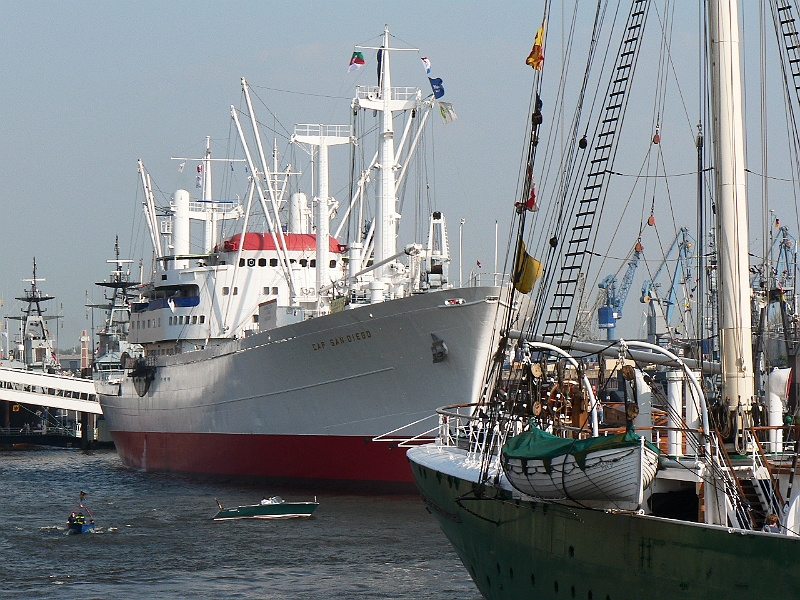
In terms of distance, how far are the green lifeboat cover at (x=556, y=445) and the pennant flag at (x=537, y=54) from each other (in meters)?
6.97

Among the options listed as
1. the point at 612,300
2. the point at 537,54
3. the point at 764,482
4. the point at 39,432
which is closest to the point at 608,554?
the point at 764,482

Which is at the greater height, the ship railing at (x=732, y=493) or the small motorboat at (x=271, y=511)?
the ship railing at (x=732, y=493)

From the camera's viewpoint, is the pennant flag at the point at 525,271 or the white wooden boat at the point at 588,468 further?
the pennant flag at the point at 525,271

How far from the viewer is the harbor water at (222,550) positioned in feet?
70.4

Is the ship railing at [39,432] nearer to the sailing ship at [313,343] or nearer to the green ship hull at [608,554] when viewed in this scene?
the sailing ship at [313,343]

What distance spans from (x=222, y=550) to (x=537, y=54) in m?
14.0

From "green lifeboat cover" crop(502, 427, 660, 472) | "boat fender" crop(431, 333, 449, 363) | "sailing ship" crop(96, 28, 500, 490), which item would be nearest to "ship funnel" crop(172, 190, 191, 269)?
"sailing ship" crop(96, 28, 500, 490)

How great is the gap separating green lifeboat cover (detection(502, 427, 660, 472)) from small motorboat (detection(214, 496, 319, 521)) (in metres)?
17.3

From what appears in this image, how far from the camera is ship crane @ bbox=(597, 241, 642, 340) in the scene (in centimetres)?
9188

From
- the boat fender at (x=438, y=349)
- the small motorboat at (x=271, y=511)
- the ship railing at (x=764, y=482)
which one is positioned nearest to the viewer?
the ship railing at (x=764, y=482)

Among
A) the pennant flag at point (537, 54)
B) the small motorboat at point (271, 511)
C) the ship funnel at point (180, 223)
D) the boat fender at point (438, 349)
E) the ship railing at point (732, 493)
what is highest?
the ship funnel at point (180, 223)

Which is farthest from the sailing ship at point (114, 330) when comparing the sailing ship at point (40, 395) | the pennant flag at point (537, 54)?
the pennant flag at point (537, 54)

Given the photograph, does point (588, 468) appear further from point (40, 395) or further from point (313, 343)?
point (40, 395)

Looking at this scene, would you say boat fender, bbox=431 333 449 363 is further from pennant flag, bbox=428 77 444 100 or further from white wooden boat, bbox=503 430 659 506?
white wooden boat, bbox=503 430 659 506
